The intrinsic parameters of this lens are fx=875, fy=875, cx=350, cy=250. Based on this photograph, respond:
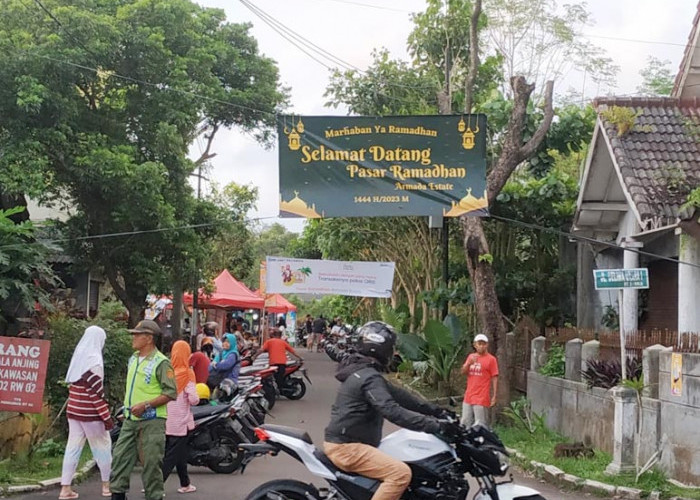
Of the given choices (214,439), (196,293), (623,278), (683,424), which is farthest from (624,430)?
(196,293)

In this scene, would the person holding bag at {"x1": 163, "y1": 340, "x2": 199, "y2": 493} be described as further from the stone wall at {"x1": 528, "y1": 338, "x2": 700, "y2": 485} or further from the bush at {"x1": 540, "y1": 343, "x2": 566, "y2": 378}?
the bush at {"x1": 540, "y1": 343, "x2": 566, "y2": 378}

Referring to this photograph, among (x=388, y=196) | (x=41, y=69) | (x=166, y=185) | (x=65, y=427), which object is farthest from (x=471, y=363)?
(x=41, y=69)

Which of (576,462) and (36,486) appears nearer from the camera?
(36,486)

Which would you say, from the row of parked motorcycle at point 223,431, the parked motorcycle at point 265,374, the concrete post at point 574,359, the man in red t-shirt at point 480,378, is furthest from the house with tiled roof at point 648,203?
the parked motorcycle at point 265,374

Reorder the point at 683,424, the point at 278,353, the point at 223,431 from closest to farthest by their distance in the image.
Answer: the point at 683,424 < the point at 223,431 < the point at 278,353

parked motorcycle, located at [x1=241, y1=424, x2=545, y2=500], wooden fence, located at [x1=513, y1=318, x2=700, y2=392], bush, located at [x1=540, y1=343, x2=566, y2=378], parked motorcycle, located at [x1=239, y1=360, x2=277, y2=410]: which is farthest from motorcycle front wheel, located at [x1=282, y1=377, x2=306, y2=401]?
parked motorcycle, located at [x1=241, y1=424, x2=545, y2=500]

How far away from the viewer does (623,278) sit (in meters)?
10.7

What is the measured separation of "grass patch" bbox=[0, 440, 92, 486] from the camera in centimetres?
899

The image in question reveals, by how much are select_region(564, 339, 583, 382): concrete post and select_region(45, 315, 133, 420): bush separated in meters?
6.60

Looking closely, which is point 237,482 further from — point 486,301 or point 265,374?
point 265,374

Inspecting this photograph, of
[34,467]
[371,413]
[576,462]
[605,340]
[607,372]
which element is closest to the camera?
[371,413]

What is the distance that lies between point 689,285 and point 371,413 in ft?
27.5

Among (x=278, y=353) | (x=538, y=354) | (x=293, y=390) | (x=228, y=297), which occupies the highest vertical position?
(x=228, y=297)

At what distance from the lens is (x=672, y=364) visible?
9.82 meters
